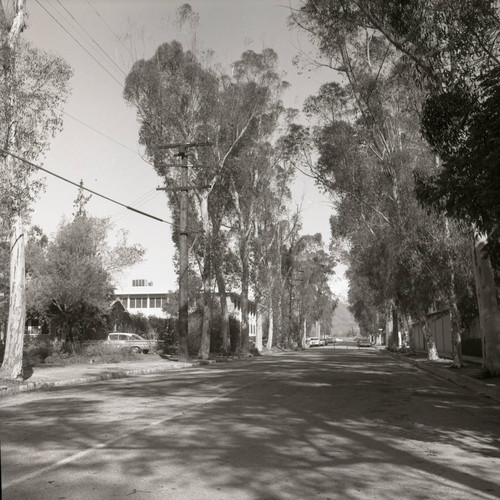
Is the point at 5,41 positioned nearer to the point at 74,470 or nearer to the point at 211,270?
the point at 74,470

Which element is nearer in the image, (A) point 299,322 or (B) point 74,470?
(B) point 74,470

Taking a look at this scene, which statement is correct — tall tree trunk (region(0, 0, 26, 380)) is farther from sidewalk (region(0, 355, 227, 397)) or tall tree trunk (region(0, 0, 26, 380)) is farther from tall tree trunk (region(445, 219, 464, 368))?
tall tree trunk (region(445, 219, 464, 368))

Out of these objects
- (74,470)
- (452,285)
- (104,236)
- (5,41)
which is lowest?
(74,470)

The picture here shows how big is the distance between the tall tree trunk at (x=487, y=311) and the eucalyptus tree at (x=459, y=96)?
0.09 ft

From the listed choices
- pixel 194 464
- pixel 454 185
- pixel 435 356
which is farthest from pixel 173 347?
pixel 194 464

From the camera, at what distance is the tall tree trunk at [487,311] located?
707 inches

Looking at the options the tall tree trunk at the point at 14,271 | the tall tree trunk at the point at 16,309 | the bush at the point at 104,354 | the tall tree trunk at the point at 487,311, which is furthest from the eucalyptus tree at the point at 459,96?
the bush at the point at 104,354

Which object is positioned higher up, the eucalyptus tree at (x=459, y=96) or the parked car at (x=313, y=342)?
the eucalyptus tree at (x=459, y=96)

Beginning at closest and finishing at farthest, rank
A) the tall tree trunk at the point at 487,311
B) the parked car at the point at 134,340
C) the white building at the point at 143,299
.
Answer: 1. the tall tree trunk at the point at 487,311
2. the parked car at the point at 134,340
3. the white building at the point at 143,299

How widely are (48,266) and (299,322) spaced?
41.4 metres

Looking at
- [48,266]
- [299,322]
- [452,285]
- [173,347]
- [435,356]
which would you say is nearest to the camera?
[452,285]

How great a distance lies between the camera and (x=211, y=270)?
117ft

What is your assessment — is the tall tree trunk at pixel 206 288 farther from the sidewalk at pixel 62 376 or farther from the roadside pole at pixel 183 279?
the sidewalk at pixel 62 376

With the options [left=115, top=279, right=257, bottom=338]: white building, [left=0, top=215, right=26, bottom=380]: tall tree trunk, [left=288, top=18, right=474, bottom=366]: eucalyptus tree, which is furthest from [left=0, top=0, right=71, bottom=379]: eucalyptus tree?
[left=115, top=279, right=257, bottom=338]: white building
